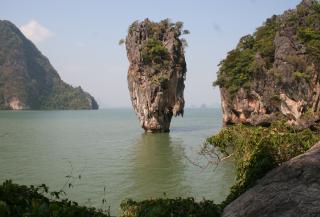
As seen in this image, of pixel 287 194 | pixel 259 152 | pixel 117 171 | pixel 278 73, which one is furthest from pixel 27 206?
pixel 278 73

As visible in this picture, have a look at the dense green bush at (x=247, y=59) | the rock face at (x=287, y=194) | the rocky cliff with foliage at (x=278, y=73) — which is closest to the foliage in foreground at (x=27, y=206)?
the rock face at (x=287, y=194)

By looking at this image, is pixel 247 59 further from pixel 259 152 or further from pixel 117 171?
pixel 259 152

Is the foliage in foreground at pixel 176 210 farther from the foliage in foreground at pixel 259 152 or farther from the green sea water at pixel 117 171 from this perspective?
the green sea water at pixel 117 171

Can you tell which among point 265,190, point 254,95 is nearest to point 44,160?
point 265,190

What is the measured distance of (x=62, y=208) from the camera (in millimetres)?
5219

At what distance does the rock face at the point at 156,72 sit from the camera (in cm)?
4744

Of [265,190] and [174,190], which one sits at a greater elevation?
[265,190]

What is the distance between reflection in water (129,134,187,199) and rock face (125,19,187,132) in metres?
11.3

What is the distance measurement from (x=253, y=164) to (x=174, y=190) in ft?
27.1

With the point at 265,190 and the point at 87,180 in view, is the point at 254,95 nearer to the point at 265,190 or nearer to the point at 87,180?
the point at 87,180

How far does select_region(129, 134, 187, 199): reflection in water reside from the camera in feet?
59.9

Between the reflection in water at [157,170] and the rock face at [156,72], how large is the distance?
1131 cm

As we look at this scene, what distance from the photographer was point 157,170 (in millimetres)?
23422

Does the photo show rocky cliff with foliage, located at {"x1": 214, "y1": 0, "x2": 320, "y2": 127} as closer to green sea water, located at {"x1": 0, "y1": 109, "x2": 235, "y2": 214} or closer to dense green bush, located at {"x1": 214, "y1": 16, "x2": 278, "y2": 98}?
dense green bush, located at {"x1": 214, "y1": 16, "x2": 278, "y2": 98}
